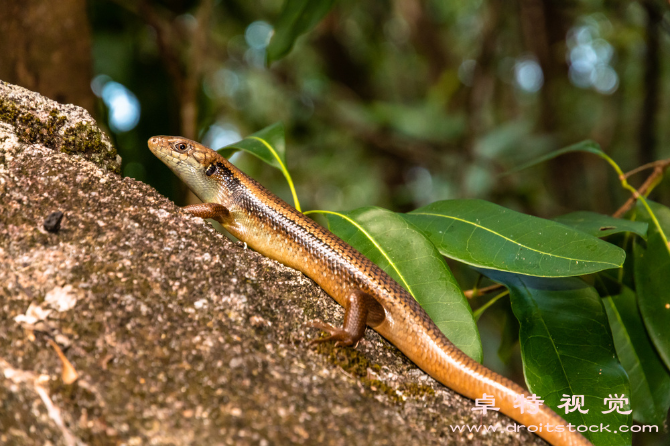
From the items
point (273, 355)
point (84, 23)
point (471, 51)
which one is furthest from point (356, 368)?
point (471, 51)

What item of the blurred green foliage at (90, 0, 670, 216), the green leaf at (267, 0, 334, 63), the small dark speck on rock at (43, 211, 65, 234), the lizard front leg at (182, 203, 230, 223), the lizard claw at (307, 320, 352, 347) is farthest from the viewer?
the blurred green foliage at (90, 0, 670, 216)

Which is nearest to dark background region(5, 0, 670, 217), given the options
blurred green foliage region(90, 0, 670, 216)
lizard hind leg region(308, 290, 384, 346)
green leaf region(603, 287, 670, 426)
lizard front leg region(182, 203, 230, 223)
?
blurred green foliage region(90, 0, 670, 216)

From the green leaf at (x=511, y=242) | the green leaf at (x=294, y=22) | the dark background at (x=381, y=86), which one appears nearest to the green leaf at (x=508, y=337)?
the green leaf at (x=511, y=242)

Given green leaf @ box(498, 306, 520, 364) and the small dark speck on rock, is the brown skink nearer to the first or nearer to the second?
the small dark speck on rock

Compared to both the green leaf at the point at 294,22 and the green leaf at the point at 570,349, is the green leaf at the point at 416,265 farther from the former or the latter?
the green leaf at the point at 294,22

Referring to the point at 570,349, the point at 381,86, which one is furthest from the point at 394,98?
the point at 570,349

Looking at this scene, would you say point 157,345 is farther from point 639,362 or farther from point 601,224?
point 639,362
